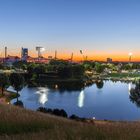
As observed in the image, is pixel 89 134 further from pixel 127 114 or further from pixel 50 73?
pixel 50 73

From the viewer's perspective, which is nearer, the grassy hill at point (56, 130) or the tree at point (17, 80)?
the grassy hill at point (56, 130)

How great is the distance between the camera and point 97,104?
262 ft

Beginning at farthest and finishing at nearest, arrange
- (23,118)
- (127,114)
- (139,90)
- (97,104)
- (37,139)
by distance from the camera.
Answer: (97,104) → (127,114) → (139,90) → (23,118) → (37,139)

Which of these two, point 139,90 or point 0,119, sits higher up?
point 0,119

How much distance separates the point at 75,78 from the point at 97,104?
104793 mm

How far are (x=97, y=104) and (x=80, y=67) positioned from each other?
108 meters

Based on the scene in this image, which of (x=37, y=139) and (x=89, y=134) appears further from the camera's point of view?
(x=89, y=134)

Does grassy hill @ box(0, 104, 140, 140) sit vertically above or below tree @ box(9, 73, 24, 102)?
above

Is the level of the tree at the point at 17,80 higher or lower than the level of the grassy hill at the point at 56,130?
lower

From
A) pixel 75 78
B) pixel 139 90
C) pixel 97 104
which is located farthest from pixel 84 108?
pixel 75 78

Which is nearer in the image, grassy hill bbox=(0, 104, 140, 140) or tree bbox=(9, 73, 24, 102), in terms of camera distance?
grassy hill bbox=(0, 104, 140, 140)

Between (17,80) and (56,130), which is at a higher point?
(56,130)

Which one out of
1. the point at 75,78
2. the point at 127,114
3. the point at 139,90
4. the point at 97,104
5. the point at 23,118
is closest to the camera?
the point at 23,118

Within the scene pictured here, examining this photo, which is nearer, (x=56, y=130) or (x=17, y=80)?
Answer: (x=56, y=130)
